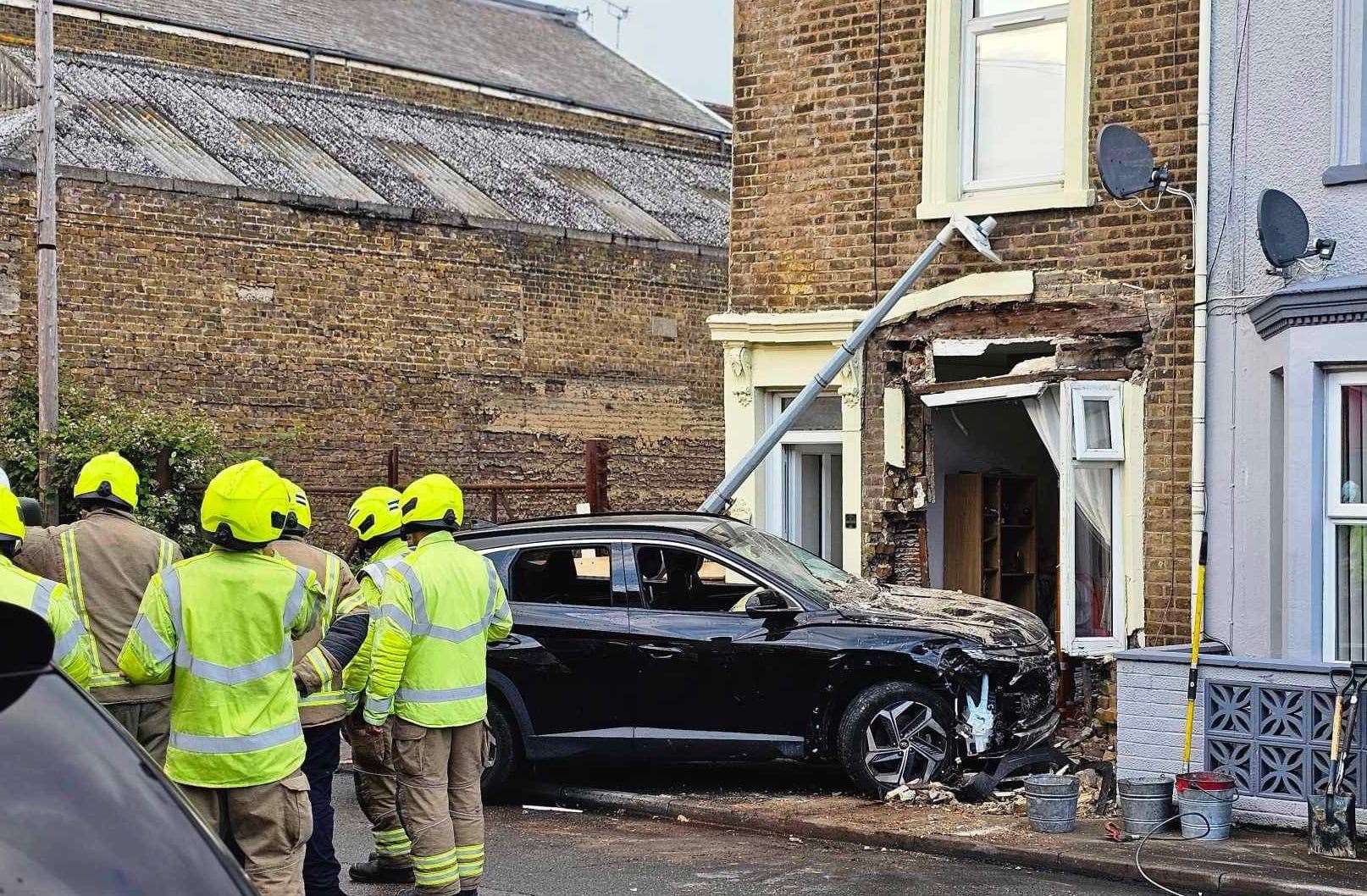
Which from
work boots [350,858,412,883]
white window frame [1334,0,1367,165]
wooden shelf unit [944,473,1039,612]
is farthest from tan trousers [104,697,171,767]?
wooden shelf unit [944,473,1039,612]

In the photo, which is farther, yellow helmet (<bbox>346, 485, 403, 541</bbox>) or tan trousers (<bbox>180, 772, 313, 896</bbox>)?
yellow helmet (<bbox>346, 485, 403, 541</bbox>)

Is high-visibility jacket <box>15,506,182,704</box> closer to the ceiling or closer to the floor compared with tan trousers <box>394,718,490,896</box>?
closer to the ceiling

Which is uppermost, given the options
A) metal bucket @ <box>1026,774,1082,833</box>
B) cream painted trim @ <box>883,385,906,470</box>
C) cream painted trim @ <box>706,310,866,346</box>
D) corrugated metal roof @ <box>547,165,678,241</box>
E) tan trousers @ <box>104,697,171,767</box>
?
corrugated metal roof @ <box>547,165,678,241</box>

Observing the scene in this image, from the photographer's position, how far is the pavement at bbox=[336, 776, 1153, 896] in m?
8.32

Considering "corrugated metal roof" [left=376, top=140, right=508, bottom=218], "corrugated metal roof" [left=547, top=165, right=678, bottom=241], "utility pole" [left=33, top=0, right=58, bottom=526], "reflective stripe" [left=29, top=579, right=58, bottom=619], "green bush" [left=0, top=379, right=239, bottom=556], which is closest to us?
"reflective stripe" [left=29, top=579, right=58, bottom=619]

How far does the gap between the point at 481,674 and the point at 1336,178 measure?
579cm

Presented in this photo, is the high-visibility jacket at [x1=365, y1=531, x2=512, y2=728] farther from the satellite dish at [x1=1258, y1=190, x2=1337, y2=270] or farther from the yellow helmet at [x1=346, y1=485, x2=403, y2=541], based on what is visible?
the satellite dish at [x1=1258, y1=190, x2=1337, y2=270]

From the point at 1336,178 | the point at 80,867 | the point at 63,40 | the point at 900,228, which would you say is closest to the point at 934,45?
the point at 900,228

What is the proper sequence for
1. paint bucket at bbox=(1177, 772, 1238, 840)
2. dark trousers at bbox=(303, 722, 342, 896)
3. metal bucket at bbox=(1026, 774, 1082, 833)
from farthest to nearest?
metal bucket at bbox=(1026, 774, 1082, 833)
paint bucket at bbox=(1177, 772, 1238, 840)
dark trousers at bbox=(303, 722, 342, 896)

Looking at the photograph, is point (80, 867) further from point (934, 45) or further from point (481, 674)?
point (934, 45)

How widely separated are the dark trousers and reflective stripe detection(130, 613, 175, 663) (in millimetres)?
1215

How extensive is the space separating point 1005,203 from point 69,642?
316 inches

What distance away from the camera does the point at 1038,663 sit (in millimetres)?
10453

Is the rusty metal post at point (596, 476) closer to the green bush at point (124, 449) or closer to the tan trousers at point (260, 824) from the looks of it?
the green bush at point (124, 449)
